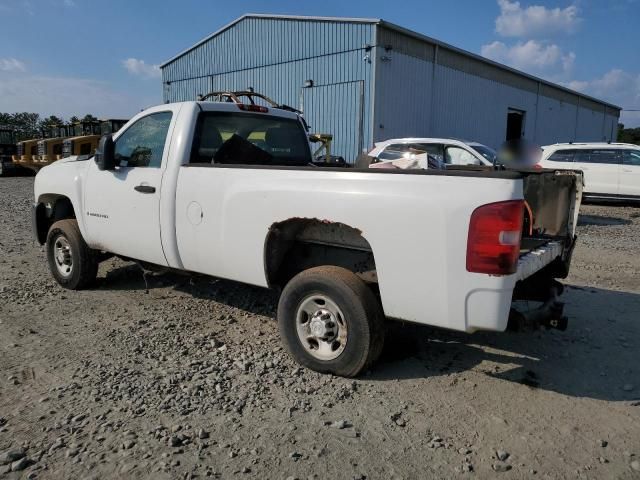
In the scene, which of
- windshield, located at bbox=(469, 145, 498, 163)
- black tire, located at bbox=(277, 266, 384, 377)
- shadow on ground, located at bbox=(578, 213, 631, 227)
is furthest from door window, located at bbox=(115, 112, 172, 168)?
shadow on ground, located at bbox=(578, 213, 631, 227)

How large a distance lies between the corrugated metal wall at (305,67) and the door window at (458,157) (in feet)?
21.0

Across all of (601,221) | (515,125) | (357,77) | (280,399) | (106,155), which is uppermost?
(357,77)

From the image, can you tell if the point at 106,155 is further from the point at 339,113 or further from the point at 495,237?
the point at 339,113

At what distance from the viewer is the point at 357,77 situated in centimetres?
1847

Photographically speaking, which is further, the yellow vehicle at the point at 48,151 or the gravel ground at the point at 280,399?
the yellow vehicle at the point at 48,151

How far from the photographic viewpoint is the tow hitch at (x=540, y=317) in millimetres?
3273

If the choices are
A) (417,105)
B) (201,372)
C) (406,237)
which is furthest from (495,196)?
(417,105)

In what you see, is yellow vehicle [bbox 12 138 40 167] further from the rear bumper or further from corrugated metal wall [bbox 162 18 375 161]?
the rear bumper

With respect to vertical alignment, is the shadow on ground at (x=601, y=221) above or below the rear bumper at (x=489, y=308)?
below

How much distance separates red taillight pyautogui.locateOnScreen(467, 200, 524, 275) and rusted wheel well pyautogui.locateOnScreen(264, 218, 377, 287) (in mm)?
884

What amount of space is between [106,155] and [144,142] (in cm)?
39

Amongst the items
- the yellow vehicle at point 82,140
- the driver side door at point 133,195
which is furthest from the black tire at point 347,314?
the yellow vehicle at point 82,140

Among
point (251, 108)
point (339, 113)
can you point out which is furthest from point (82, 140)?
point (251, 108)

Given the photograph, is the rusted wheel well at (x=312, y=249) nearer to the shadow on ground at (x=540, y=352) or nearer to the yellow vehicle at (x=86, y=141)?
the shadow on ground at (x=540, y=352)
